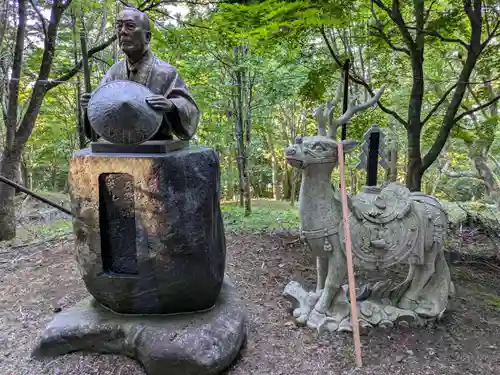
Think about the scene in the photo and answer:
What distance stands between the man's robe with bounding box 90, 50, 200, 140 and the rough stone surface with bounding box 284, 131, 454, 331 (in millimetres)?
803

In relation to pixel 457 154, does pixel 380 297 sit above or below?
below

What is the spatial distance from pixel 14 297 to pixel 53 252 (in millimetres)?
1251

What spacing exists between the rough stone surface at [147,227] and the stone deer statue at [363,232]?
31.0 inches

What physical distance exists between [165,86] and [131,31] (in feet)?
1.35

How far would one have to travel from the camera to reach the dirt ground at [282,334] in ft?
8.29

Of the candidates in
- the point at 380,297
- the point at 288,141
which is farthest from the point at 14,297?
the point at 288,141

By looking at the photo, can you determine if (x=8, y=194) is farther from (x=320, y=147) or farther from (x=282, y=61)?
(x=320, y=147)

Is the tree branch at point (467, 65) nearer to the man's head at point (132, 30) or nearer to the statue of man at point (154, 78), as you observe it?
the statue of man at point (154, 78)

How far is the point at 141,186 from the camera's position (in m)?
2.40

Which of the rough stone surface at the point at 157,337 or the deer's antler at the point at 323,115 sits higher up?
the deer's antler at the point at 323,115

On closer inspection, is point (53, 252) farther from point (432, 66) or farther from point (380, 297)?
point (432, 66)

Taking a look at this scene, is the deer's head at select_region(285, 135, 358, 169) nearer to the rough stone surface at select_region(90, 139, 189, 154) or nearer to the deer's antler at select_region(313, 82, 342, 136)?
the deer's antler at select_region(313, 82, 342, 136)

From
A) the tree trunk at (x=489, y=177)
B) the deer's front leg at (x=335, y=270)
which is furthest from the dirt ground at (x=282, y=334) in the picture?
the tree trunk at (x=489, y=177)

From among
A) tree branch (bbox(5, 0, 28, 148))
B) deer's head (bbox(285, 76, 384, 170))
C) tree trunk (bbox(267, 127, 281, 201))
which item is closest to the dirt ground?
deer's head (bbox(285, 76, 384, 170))
